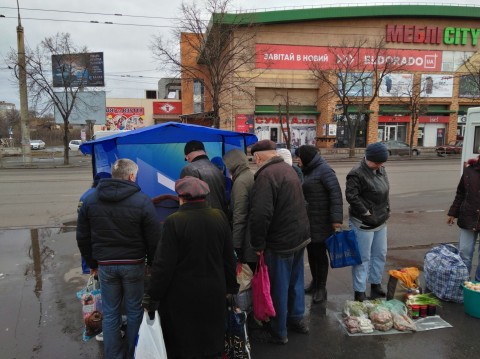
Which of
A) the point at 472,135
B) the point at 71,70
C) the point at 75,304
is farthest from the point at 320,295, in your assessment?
the point at 71,70

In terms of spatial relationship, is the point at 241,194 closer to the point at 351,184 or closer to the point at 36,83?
the point at 351,184

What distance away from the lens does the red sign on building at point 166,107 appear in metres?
42.7

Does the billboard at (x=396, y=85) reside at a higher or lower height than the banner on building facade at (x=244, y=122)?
higher

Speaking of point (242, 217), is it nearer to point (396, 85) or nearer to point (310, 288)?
point (310, 288)

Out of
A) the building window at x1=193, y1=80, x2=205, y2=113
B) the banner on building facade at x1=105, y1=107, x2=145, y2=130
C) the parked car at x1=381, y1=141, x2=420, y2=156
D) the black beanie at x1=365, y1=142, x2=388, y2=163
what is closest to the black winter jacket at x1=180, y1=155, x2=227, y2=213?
the black beanie at x1=365, y1=142, x2=388, y2=163

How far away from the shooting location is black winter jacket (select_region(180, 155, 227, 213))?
3693mm

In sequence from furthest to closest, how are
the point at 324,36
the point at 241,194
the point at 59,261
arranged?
the point at 324,36
the point at 59,261
the point at 241,194

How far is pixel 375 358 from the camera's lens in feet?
10.0

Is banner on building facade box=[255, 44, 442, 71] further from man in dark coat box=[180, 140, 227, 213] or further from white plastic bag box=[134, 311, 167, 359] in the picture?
white plastic bag box=[134, 311, 167, 359]

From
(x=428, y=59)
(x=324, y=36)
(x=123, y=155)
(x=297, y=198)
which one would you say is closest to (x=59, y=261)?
(x=123, y=155)

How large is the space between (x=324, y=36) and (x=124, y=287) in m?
35.3

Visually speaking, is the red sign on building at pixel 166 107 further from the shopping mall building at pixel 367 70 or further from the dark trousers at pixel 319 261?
the dark trousers at pixel 319 261

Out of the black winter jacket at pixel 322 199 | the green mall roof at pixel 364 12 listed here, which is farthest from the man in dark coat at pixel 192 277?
the green mall roof at pixel 364 12

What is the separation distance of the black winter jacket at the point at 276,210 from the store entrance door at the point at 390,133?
35116mm
